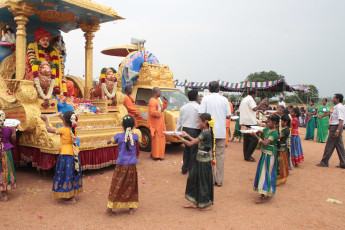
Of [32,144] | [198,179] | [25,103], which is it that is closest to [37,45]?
[25,103]

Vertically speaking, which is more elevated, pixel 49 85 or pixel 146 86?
pixel 146 86

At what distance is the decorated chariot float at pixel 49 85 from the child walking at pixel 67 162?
28.0 inches

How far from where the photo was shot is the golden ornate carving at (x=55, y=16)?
6.94 metres

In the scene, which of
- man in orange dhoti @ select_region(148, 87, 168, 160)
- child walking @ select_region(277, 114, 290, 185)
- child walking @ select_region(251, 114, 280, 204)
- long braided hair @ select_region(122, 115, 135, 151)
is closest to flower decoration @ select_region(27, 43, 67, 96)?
man in orange dhoti @ select_region(148, 87, 168, 160)

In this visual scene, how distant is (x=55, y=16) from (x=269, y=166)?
6.29 metres

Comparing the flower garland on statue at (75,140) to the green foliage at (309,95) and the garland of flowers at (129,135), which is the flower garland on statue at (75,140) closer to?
the garland of flowers at (129,135)

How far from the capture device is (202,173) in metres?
4.17

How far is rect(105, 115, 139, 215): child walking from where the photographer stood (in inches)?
154

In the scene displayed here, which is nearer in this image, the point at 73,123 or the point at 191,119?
the point at 73,123

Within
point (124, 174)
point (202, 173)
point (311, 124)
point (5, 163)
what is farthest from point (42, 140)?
point (311, 124)

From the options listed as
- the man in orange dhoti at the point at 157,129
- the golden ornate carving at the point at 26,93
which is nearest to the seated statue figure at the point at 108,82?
the man in orange dhoti at the point at 157,129

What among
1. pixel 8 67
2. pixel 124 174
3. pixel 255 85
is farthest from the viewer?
pixel 255 85

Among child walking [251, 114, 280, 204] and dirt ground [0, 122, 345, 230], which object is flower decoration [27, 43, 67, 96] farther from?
child walking [251, 114, 280, 204]

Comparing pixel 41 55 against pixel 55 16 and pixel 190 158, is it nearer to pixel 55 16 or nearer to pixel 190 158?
pixel 55 16
